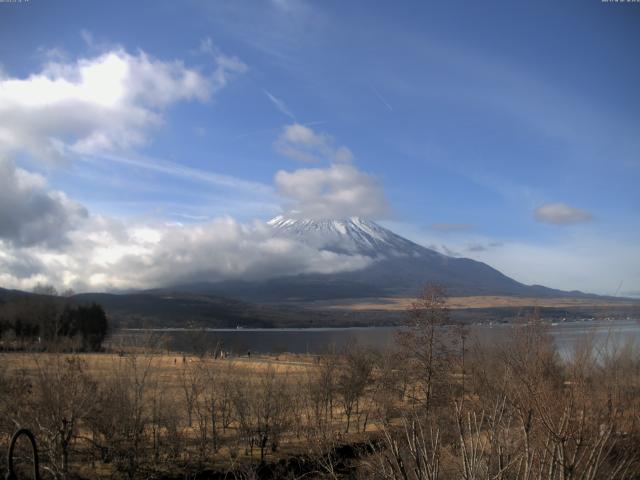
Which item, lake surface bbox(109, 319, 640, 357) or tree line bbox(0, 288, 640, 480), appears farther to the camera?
lake surface bbox(109, 319, 640, 357)

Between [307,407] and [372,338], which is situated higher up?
[307,407]

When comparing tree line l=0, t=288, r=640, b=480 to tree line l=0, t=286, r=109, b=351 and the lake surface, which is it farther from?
tree line l=0, t=286, r=109, b=351

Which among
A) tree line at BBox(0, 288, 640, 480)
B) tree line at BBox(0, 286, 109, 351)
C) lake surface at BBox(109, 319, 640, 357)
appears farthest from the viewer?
tree line at BBox(0, 286, 109, 351)

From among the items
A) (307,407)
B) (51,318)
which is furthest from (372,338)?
(307,407)

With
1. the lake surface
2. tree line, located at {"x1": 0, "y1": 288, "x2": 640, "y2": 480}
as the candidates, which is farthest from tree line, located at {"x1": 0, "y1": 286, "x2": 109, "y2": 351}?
tree line, located at {"x1": 0, "y1": 288, "x2": 640, "y2": 480}

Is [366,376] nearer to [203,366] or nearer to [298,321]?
[203,366]

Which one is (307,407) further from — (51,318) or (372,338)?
(372,338)

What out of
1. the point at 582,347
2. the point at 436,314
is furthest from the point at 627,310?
the point at 436,314

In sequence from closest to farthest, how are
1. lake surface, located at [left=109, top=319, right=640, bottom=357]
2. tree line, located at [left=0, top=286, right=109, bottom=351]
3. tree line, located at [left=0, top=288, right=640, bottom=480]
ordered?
1. tree line, located at [left=0, top=288, right=640, bottom=480]
2. lake surface, located at [left=109, top=319, right=640, bottom=357]
3. tree line, located at [left=0, top=286, right=109, bottom=351]

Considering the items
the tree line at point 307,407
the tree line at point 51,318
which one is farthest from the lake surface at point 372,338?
the tree line at point 51,318

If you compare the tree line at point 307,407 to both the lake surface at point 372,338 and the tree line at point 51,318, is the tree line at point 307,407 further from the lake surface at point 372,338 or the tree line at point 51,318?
the tree line at point 51,318

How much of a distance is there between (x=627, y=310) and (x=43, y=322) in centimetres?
6431

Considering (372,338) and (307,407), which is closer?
(307,407)

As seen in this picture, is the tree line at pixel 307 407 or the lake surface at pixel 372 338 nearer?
the tree line at pixel 307 407
